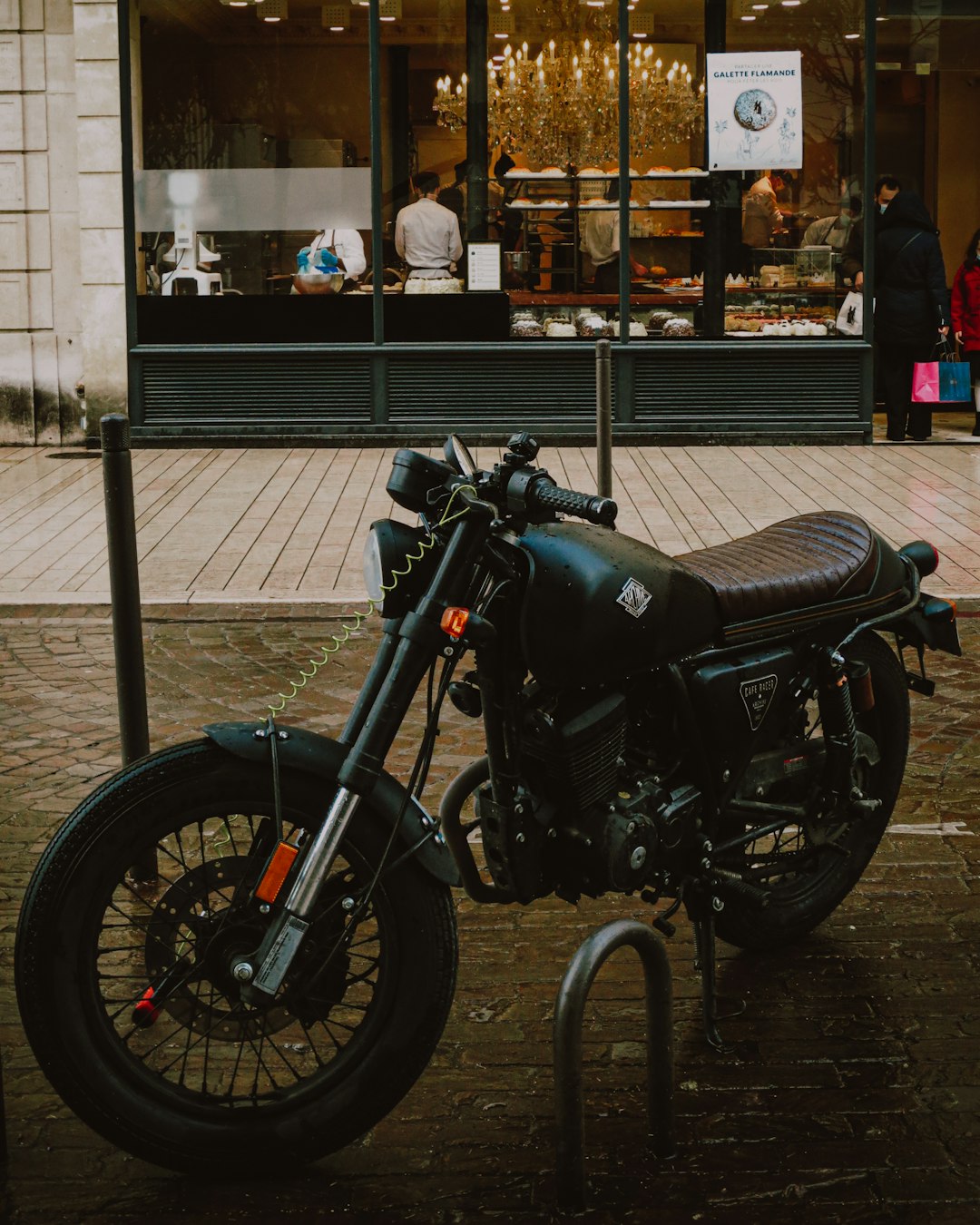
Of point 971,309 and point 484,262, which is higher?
point 484,262

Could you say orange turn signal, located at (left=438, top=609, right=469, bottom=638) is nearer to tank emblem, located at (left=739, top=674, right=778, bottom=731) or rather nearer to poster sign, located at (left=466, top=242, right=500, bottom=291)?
tank emblem, located at (left=739, top=674, right=778, bottom=731)

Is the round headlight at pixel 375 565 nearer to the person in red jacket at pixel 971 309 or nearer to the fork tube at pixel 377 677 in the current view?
the fork tube at pixel 377 677

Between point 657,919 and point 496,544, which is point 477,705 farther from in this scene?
point 657,919

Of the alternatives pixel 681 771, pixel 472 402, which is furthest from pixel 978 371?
pixel 681 771

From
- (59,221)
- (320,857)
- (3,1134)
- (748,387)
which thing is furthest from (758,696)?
(59,221)

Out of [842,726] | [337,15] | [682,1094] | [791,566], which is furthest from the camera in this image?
[337,15]

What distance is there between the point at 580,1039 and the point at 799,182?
1174cm

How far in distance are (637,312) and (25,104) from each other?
5.22 meters

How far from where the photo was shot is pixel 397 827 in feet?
10.9

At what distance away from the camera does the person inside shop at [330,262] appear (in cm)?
1398

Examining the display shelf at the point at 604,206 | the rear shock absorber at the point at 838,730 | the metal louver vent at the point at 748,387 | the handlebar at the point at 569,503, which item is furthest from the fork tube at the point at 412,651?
the display shelf at the point at 604,206

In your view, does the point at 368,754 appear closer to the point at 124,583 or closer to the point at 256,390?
the point at 124,583

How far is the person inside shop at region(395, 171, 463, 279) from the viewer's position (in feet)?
45.7

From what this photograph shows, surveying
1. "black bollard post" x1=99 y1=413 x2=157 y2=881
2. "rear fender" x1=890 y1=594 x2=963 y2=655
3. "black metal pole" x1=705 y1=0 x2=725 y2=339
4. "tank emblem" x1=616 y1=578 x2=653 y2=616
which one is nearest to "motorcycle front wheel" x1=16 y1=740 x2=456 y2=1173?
"tank emblem" x1=616 y1=578 x2=653 y2=616
